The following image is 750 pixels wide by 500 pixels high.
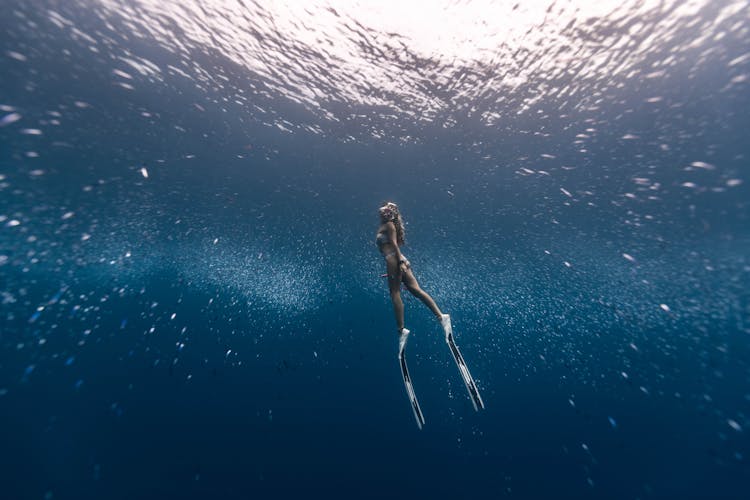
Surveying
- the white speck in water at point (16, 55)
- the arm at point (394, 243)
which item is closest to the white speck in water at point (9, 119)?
the white speck in water at point (16, 55)

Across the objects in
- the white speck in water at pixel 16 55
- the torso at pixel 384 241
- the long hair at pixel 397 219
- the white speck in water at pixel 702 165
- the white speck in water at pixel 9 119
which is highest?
the white speck in water at pixel 702 165

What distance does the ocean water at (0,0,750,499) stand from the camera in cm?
685

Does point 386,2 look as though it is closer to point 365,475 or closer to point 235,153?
point 235,153

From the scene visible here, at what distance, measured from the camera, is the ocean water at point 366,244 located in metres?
6.85

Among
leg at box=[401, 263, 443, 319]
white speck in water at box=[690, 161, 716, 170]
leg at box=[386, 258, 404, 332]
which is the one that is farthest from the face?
white speck in water at box=[690, 161, 716, 170]

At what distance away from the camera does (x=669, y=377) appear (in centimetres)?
3105

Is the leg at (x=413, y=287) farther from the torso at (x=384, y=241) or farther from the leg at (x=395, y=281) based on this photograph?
the torso at (x=384, y=241)

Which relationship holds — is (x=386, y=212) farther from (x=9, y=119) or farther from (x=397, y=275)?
(x=9, y=119)

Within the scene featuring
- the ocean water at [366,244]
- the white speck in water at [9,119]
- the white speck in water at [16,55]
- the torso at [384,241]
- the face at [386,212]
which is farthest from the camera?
the white speck in water at [9,119]

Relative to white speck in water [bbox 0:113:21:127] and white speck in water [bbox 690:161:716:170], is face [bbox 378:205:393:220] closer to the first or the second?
white speck in water [bbox 0:113:21:127]

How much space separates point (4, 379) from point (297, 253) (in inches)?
1334

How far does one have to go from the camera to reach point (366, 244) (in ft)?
56.3

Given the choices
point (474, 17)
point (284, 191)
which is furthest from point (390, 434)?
point (474, 17)

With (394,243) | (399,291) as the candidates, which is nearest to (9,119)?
(394,243)
